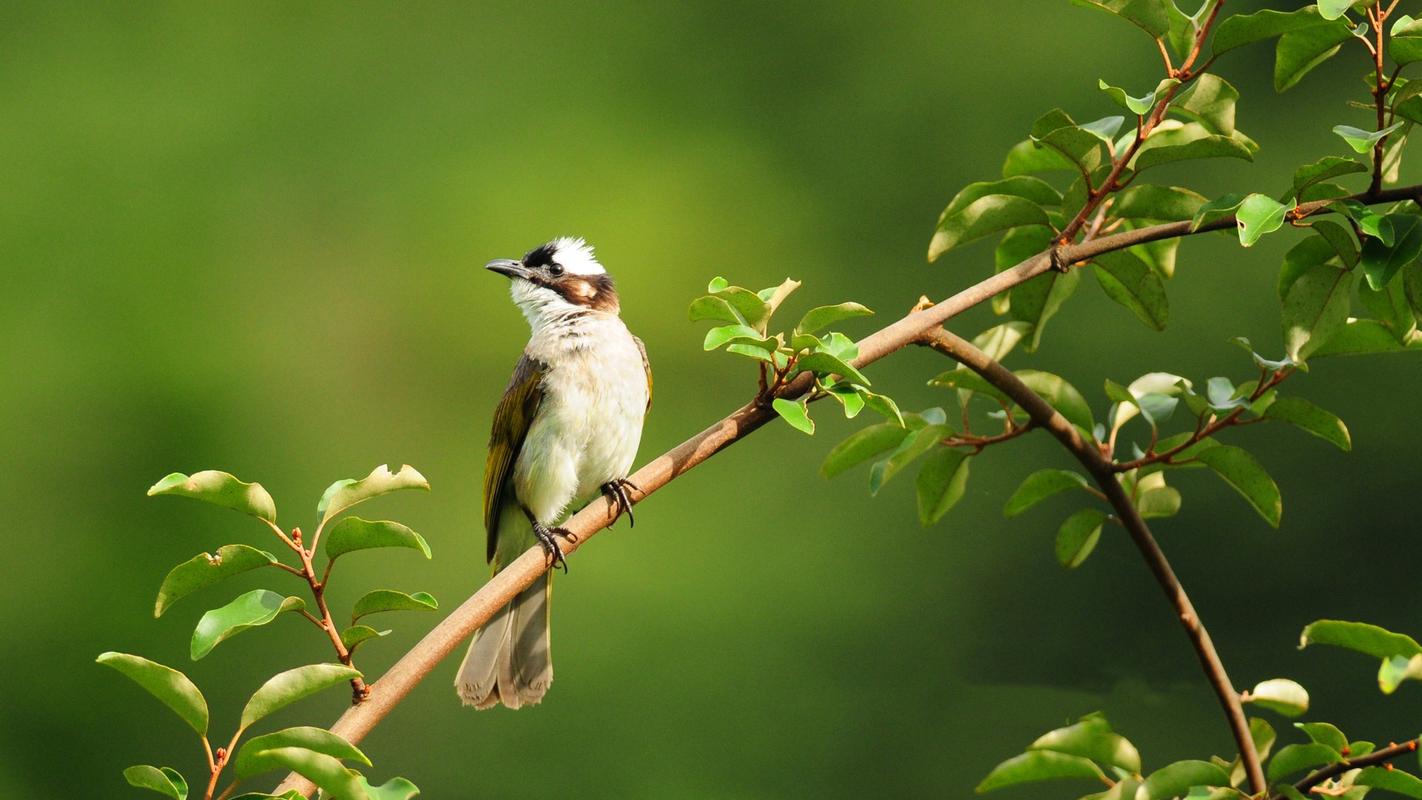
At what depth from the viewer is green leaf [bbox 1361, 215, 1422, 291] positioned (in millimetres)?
1257

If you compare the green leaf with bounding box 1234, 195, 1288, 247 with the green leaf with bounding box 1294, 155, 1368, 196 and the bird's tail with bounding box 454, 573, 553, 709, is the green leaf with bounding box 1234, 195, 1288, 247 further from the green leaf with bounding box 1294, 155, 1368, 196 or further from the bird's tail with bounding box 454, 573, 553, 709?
the bird's tail with bounding box 454, 573, 553, 709

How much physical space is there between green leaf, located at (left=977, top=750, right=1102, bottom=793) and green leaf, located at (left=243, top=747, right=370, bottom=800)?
0.58 m

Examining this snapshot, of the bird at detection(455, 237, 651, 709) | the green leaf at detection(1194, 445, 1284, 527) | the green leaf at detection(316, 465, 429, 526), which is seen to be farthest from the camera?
the bird at detection(455, 237, 651, 709)

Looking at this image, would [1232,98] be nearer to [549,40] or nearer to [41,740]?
[41,740]

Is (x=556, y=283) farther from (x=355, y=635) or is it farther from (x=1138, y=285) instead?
(x=355, y=635)

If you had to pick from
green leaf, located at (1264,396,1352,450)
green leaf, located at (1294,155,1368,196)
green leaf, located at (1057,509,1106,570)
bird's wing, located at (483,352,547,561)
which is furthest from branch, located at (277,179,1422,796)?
bird's wing, located at (483,352,547,561)

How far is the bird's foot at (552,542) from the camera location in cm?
135

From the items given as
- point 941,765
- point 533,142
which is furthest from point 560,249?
point 533,142

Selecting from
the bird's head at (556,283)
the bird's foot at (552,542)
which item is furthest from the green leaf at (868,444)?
the bird's head at (556,283)

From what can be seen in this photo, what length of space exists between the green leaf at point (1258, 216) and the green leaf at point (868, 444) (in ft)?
1.40

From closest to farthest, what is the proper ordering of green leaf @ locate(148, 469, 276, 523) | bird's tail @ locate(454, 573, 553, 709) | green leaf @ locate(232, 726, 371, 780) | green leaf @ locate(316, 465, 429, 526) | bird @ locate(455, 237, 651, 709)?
1. green leaf @ locate(232, 726, 371, 780)
2. green leaf @ locate(148, 469, 276, 523)
3. green leaf @ locate(316, 465, 429, 526)
4. bird's tail @ locate(454, 573, 553, 709)
5. bird @ locate(455, 237, 651, 709)

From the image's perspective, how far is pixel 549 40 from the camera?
8.09 metres

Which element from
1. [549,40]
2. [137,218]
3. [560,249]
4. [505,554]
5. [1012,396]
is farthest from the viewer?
[549,40]

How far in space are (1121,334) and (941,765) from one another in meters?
1.71
